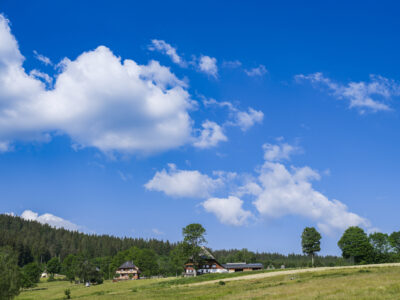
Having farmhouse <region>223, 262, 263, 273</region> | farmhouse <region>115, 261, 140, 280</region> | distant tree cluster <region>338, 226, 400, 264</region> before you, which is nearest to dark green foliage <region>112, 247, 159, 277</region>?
farmhouse <region>115, 261, 140, 280</region>

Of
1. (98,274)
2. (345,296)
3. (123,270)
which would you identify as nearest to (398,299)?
(345,296)

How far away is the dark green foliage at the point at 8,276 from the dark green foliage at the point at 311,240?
3590 inches

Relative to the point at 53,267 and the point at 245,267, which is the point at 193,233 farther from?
the point at 53,267

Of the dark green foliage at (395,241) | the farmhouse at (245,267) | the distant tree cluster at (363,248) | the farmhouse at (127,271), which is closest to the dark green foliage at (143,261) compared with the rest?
the farmhouse at (127,271)

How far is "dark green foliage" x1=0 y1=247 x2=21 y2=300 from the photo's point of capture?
3922 centimetres

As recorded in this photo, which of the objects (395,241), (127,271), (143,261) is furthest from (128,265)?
(395,241)

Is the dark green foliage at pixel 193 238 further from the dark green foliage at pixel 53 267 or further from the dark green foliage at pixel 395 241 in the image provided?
the dark green foliage at pixel 53 267

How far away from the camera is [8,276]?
130 ft

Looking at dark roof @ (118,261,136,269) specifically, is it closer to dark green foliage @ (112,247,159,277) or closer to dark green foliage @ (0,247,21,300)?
dark green foliage @ (112,247,159,277)

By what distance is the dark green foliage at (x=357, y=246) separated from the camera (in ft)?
368

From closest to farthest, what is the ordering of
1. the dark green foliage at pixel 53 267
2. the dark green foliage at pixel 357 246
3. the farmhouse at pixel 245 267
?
the dark green foliage at pixel 357 246 → the farmhouse at pixel 245 267 → the dark green foliage at pixel 53 267

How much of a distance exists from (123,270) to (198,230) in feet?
188

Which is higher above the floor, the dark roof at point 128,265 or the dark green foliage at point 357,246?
the dark green foliage at point 357,246

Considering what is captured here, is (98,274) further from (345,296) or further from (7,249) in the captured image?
(345,296)
